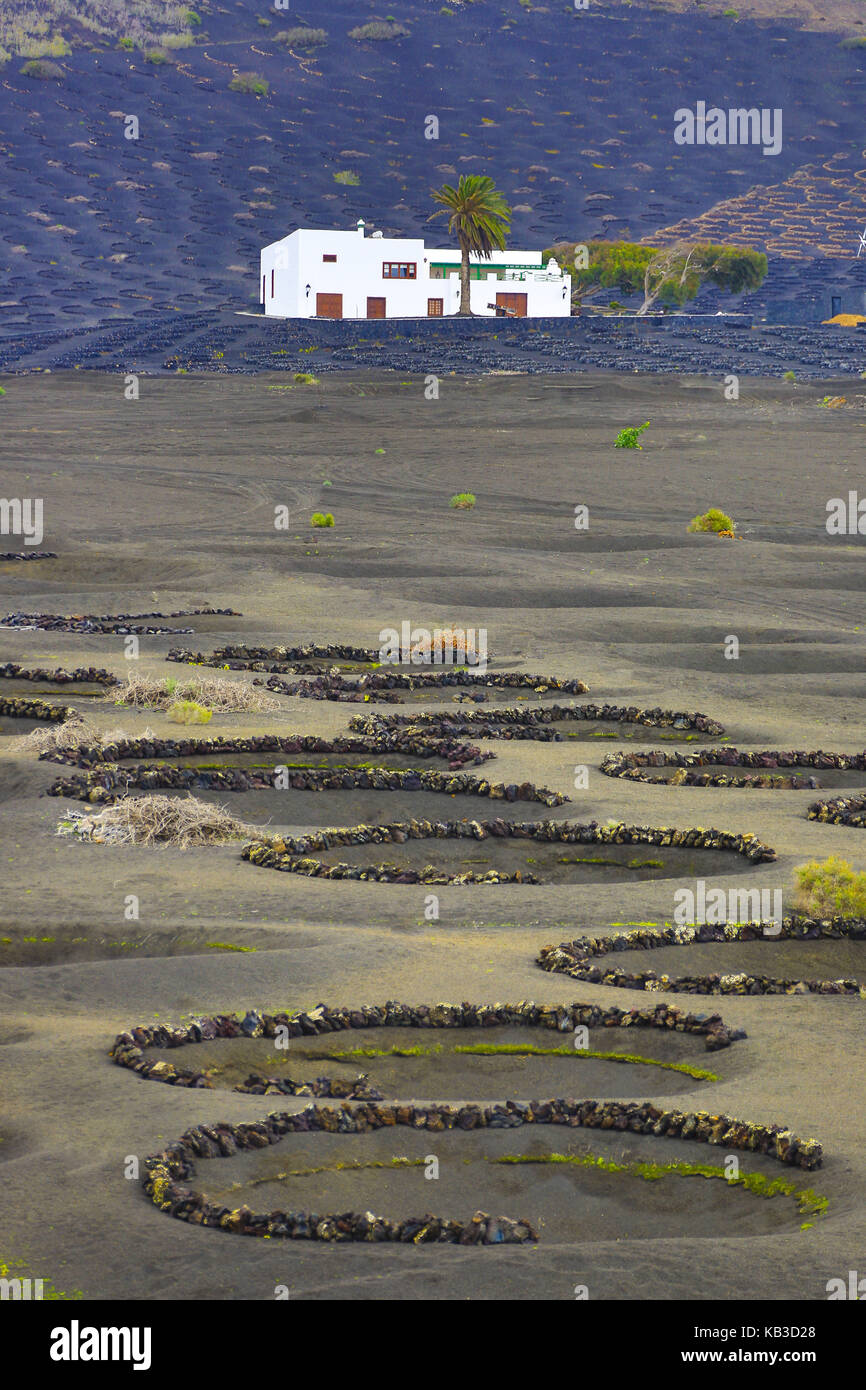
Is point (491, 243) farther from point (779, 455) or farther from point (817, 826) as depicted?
point (817, 826)

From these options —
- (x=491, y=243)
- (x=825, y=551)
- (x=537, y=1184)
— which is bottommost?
(x=537, y=1184)

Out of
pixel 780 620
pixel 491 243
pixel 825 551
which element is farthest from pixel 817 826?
pixel 491 243

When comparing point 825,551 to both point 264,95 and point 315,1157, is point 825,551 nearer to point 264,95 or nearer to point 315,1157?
point 315,1157

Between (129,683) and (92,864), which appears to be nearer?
(92,864)

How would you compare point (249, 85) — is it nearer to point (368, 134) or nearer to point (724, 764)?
point (368, 134)

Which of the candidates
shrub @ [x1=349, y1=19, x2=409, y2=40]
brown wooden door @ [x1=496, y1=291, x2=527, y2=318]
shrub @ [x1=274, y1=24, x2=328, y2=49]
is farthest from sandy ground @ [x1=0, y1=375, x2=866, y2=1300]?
shrub @ [x1=349, y1=19, x2=409, y2=40]

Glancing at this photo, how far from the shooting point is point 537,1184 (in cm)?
753

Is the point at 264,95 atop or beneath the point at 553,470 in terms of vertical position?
atop

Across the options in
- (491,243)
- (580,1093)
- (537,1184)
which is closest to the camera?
(537,1184)

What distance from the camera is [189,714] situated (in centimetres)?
1805

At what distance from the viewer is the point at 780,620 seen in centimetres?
2547

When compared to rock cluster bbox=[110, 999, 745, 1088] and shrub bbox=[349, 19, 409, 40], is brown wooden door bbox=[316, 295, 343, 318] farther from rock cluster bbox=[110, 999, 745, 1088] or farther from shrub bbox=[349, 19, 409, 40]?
rock cluster bbox=[110, 999, 745, 1088]
